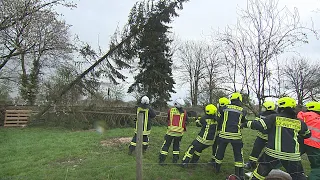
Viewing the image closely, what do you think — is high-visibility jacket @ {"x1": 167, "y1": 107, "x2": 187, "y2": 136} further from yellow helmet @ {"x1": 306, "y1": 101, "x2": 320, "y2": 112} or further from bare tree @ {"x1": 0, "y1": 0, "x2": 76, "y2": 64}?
bare tree @ {"x1": 0, "y1": 0, "x2": 76, "y2": 64}

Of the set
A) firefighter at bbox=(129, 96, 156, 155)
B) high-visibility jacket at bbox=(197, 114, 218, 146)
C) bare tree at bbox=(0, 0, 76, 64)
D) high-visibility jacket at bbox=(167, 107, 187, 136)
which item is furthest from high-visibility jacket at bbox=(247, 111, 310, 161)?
bare tree at bbox=(0, 0, 76, 64)

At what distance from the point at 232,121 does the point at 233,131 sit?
251mm

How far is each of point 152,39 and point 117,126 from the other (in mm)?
8441

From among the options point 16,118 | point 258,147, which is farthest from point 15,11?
point 258,147

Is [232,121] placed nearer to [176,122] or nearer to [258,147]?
[258,147]

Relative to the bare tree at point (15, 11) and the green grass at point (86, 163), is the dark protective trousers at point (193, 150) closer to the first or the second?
the green grass at point (86, 163)

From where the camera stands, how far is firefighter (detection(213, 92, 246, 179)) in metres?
6.37

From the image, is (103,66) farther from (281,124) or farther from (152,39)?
(281,124)

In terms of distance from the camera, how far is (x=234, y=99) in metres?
6.62

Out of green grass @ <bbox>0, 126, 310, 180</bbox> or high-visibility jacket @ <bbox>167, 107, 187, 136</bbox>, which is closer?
green grass @ <bbox>0, 126, 310, 180</bbox>

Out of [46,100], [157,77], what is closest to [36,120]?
[46,100]

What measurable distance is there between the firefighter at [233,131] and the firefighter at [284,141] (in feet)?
3.40

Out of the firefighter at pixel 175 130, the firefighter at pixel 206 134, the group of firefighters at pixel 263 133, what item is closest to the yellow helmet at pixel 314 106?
the group of firefighters at pixel 263 133

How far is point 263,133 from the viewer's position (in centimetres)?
565
